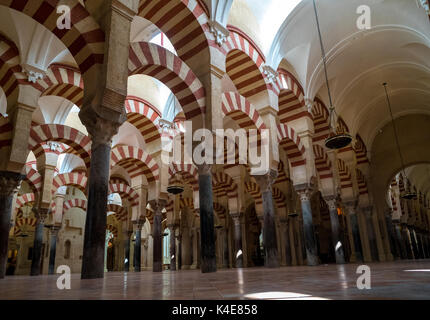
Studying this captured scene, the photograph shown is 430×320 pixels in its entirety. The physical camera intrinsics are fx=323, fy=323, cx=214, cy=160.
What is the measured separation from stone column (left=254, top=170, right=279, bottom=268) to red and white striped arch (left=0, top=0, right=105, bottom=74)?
16.3ft

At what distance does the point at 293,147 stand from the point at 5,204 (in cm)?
725

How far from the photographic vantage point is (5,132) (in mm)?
6395

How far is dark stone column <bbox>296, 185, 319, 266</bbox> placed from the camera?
350 inches

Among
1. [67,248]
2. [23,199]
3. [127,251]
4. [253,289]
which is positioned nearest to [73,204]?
[23,199]

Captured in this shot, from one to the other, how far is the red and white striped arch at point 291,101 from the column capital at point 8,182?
7.17 metres

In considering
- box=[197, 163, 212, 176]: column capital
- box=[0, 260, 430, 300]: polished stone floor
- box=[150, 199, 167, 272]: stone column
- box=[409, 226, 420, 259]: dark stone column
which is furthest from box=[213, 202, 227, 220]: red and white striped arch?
box=[0, 260, 430, 300]: polished stone floor

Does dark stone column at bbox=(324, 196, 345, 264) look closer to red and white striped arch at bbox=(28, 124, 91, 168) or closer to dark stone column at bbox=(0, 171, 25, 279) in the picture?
red and white striped arch at bbox=(28, 124, 91, 168)

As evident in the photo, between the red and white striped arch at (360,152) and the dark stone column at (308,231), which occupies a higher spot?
the red and white striped arch at (360,152)

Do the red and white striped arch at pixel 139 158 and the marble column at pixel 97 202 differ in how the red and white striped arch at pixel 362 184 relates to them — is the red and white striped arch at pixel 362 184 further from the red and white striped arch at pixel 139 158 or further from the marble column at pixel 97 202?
the marble column at pixel 97 202

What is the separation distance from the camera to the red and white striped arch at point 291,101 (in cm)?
976

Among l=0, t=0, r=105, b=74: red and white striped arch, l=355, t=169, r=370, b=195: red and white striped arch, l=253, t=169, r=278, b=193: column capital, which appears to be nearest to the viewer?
l=0, t=0, r=105, b=74: red and white striped arch

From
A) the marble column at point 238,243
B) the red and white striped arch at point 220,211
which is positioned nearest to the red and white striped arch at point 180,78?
the marble column at point 238,243

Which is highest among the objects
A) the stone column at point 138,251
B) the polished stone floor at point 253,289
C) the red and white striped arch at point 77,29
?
the red and white striped arch at point 77,29

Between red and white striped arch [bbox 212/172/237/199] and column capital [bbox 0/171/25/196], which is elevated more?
red and white striped arch [bbox 212/172/237/199]
